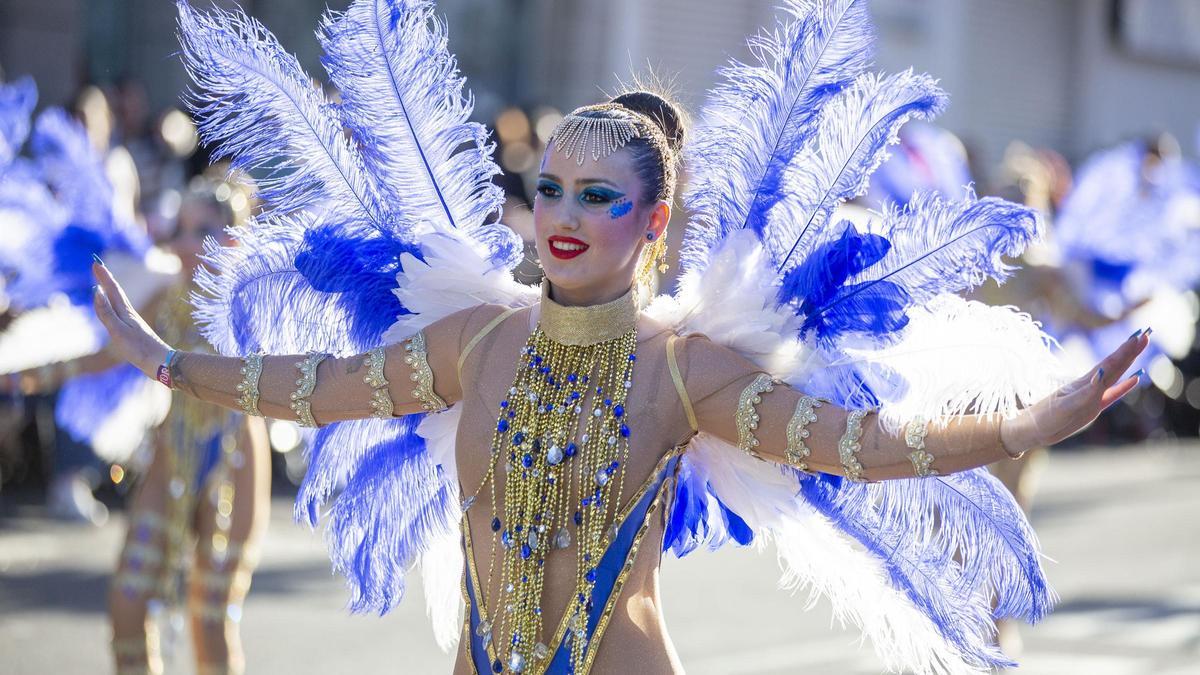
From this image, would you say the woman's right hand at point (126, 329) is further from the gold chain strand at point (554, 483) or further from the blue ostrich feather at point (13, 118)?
the blue ostrich feather at point (13, 118)

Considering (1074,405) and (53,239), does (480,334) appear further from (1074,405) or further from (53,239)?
(53,239)

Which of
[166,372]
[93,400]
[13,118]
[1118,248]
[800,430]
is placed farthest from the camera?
[1118,248]

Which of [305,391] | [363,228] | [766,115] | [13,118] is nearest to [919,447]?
[766,115]

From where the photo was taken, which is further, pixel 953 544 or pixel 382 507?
pixel 382 507

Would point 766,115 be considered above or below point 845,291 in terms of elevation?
above

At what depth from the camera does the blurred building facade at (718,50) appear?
11.8 m

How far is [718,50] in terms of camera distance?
1481 cm

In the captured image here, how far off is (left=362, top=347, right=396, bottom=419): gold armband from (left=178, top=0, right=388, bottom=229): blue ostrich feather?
1.10ft

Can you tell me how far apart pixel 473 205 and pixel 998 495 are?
3.89ft

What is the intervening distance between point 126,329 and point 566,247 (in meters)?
0.93

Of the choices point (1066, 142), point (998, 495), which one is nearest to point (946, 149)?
point (998, 495)

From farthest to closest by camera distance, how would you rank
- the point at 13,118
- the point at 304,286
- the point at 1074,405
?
the point at 13,118 → the point at 304,286 → the point at 1074,405

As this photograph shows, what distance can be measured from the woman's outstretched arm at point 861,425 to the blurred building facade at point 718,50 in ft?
13.8

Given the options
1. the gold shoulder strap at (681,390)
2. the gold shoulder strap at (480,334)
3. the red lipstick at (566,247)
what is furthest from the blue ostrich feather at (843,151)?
the gold shoulder strap at (480,334)
